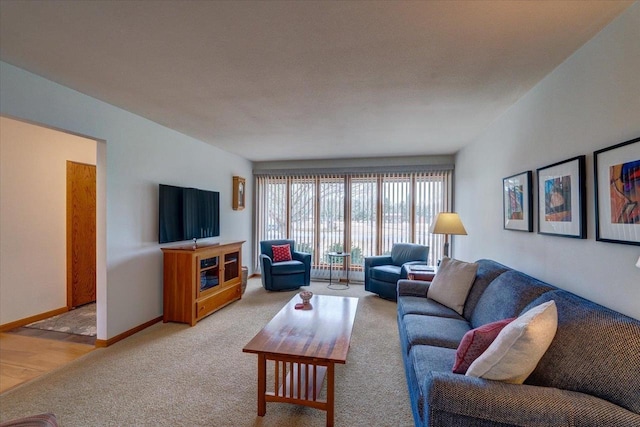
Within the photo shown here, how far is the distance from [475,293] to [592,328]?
3.94 ft

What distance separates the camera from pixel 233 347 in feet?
9.44

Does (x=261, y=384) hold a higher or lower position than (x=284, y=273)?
lower

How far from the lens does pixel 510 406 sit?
3.83 feet

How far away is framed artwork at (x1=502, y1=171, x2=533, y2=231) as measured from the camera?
94.6 inches

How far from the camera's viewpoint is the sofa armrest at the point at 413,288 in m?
2.95

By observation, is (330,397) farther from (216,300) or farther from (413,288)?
(216,300)

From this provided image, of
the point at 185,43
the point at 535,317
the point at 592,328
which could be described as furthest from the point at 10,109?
the point at 592,328

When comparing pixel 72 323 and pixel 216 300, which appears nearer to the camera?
pixel 72 323

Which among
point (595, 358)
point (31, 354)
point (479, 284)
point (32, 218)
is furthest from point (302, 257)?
point (595, 358)

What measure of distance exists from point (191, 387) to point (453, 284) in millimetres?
2447

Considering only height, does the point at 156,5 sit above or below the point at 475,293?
above

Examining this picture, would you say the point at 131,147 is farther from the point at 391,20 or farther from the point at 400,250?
the point at 400,250

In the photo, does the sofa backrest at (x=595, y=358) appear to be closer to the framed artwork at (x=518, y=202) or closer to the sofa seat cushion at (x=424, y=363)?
the sofa seat cushion at (x=424, y=363)

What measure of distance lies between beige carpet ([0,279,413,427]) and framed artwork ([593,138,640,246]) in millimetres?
1675
